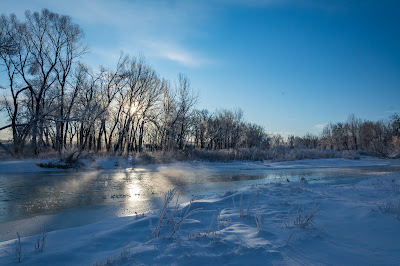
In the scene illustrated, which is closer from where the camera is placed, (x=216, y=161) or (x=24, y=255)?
(x=24, y=255)

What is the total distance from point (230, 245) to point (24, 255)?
225 centimetres

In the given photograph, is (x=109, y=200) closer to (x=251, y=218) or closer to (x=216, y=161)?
(x=251, y=218)

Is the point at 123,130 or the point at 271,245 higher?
the point at 123,130

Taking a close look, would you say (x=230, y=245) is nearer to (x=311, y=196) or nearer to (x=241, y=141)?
(x=311, y=196)

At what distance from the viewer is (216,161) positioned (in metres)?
21.5

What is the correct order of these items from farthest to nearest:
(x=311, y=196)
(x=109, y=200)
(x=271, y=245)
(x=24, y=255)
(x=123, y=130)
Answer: (x=123, y=130), (x=109, y=200), (x=311, y=196), (x=271, y=245), (x=24, y=255)

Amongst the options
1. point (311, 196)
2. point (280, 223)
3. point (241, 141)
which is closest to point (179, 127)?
point (241, 141)

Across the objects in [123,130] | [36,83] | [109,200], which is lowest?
[109,200]

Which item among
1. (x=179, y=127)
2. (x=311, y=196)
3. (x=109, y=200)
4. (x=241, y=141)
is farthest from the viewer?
(x=241, y=141)

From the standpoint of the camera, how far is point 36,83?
2136 centimetres

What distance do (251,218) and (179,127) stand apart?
2715 cm

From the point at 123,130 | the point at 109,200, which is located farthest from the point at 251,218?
the point at 123,130

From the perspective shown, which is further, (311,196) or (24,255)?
(311,196)

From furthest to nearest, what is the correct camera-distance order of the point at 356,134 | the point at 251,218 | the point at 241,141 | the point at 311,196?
the point at 356,134 → the point at 241,141 → the point at 311,196 → the point at 251,218
